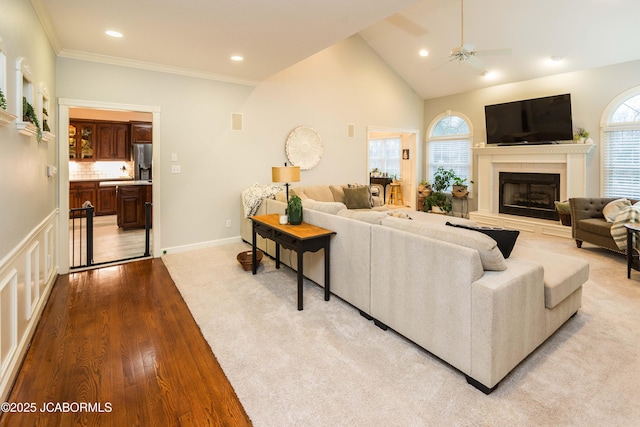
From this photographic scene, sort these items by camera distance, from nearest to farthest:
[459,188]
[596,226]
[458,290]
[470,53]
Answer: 1. [458,290]
2. [470,53]
3. [596,226]
4. [459,188]

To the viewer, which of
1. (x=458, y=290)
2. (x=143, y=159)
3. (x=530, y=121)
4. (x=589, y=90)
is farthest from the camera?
(x=143, y=159)

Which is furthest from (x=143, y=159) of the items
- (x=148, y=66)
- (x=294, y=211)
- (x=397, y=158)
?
(x=397, y=158)

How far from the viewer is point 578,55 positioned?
5.54m

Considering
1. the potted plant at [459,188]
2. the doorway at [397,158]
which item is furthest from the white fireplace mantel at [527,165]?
the doorway at [397,158]

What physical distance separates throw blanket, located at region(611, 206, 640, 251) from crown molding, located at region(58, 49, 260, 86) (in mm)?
5640

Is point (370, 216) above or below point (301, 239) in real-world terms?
above

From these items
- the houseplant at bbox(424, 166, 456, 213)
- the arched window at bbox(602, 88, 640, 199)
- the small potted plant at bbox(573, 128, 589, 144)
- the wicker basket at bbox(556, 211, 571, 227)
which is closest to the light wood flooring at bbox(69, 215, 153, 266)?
the houseplant at bbox(424, 166, 456, 213)

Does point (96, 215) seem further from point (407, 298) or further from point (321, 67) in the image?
point (407, 298)

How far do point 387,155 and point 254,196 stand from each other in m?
6.21

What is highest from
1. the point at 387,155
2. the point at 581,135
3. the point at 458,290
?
the point at 387,155

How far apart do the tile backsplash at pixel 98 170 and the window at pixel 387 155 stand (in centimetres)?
698

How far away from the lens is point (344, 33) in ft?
11.7

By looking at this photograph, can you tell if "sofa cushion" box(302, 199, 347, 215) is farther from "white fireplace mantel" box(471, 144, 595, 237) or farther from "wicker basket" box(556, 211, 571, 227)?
"white fireplace mantel" box(471, 144, 595, 237)

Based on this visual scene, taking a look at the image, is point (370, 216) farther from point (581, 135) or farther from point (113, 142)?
point (113, 142)
